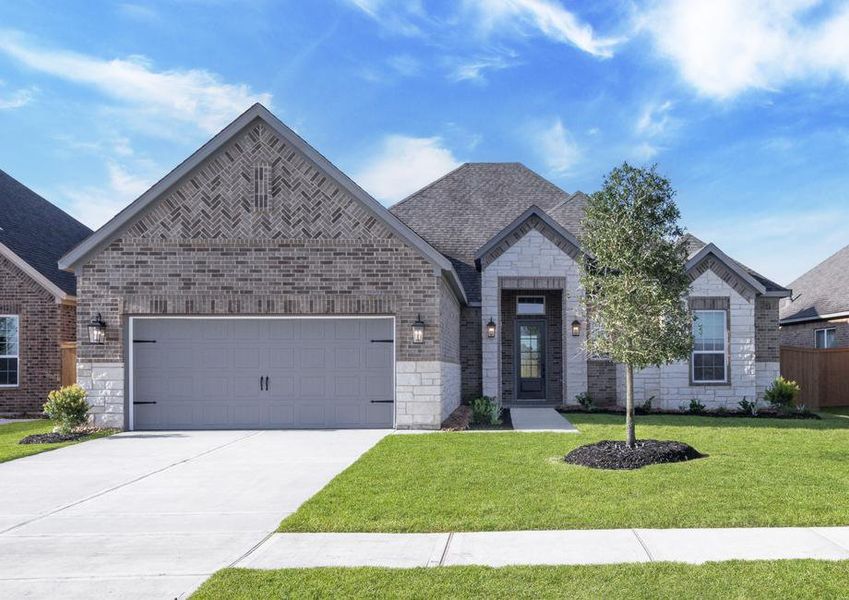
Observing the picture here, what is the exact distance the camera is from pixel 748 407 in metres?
18.1

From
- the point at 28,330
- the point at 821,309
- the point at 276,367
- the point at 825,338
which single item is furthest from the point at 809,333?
the point at 28,330

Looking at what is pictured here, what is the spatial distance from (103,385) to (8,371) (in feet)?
22.4

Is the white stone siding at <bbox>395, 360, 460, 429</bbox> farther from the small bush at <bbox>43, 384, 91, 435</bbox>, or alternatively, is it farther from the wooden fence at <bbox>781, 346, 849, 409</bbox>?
the wooden fence at <bbox>781, 346, 849, 409</bbox>

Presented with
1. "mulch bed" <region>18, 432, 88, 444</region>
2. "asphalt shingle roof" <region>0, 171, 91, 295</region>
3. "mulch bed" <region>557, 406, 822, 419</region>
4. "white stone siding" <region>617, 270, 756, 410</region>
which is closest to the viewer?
"mulch bed" <region>18, 432, 88, 444</region>

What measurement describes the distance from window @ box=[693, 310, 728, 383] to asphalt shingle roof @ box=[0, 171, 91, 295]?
60.0 feet

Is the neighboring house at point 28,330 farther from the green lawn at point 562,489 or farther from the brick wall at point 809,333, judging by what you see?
the brick wall at point 809,333

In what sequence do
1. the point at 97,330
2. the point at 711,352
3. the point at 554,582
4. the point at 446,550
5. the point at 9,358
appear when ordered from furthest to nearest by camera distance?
the point at 9,358, the point at 711,352, the point at 97,330, the point at 446,550, the point at 554,582

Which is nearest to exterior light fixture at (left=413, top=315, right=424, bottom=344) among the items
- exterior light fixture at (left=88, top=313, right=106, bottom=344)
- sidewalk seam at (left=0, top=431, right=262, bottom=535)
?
sidewalk seam at (left=0, top=431, right=262, bottom=535)

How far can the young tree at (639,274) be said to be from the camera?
10359 millimetres

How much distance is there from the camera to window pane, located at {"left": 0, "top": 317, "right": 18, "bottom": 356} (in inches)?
749

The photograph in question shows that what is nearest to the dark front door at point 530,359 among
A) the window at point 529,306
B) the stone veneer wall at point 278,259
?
the window at point 529,306

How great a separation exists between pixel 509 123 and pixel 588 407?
8.40m

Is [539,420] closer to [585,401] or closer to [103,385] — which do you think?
[585,401]

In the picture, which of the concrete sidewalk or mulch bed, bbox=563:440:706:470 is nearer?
the concrete sidewalk
